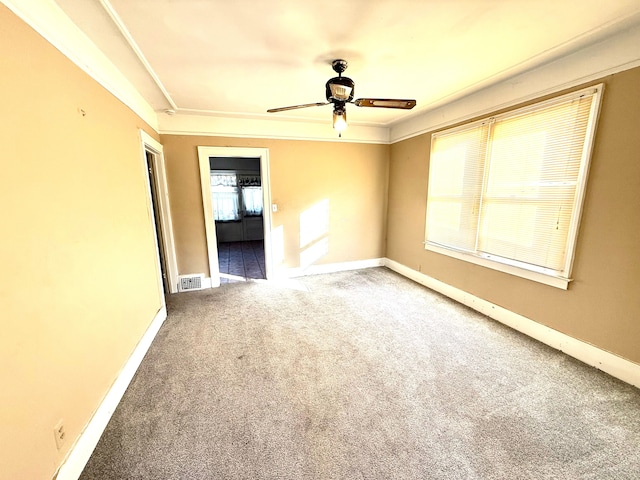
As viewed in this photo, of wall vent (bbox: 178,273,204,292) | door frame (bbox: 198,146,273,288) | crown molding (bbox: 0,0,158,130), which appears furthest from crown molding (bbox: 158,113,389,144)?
wall vent (bbox: 178,273,204,292)

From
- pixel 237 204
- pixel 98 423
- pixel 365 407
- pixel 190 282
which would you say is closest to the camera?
pixel 98 423

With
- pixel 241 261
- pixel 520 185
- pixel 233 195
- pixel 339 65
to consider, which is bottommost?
Answer: pixel 241 261

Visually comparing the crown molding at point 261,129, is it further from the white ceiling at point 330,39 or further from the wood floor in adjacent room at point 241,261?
the wood floor in adjacent room at point 241,261

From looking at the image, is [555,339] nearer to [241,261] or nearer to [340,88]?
[340,88]

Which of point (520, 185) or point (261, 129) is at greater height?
point (261, 129)

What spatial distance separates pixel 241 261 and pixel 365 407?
14.1ft

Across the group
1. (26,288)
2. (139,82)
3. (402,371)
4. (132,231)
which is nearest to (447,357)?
(402,371)

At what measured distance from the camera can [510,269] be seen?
2670mm

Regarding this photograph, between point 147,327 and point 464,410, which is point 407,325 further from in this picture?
point 147,327

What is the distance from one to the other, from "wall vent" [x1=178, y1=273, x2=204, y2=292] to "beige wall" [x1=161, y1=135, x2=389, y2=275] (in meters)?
0.08

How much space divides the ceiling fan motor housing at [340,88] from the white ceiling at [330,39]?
20cm

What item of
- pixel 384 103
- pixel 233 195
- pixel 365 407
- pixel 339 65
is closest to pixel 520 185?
pixel 384 103

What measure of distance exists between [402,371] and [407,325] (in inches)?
30.4

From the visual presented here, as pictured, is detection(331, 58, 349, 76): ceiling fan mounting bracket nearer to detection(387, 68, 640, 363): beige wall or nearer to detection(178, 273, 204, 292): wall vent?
detection(387, 68, 640, 363): beige wall
